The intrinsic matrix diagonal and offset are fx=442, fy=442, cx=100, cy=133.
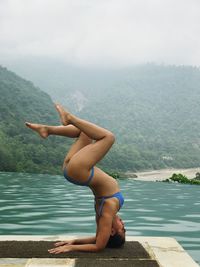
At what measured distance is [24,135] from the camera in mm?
94688

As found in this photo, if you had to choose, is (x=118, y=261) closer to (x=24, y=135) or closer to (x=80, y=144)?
(x=80, y=144)

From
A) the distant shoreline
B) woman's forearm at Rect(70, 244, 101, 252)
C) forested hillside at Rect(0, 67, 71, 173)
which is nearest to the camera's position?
woman's forearm at Rect(70, 244, 101, 252)

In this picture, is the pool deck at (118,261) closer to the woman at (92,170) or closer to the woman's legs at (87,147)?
the woman at (92,170)

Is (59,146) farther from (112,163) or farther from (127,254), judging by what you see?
(127,254)

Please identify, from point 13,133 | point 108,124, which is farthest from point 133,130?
point 13,133

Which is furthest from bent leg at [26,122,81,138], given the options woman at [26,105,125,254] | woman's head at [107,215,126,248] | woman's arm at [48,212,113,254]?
woman's head at [107,215,126,248]

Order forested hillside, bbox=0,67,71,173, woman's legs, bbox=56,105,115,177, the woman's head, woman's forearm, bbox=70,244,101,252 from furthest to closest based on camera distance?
1. forested hillside, bbox=0,67,71,173
2. the woman's head
3. woman's forearm, bbox=70,244,101,252
4. woman's legs, bbox=56,105,115,177

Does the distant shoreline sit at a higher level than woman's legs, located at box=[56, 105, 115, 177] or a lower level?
lower

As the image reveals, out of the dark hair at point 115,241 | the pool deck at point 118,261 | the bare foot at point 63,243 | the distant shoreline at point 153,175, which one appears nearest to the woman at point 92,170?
the dark hair at point 115,241

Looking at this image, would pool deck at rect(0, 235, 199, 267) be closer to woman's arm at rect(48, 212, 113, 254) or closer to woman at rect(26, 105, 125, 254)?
woman's arm at rect(48, 212, 113, 254)

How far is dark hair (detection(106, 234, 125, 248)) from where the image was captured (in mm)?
6050

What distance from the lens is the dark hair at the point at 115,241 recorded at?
6.05 meters

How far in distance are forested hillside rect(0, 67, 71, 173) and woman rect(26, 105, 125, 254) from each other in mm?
64425

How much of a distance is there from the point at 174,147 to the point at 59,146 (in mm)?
74537
